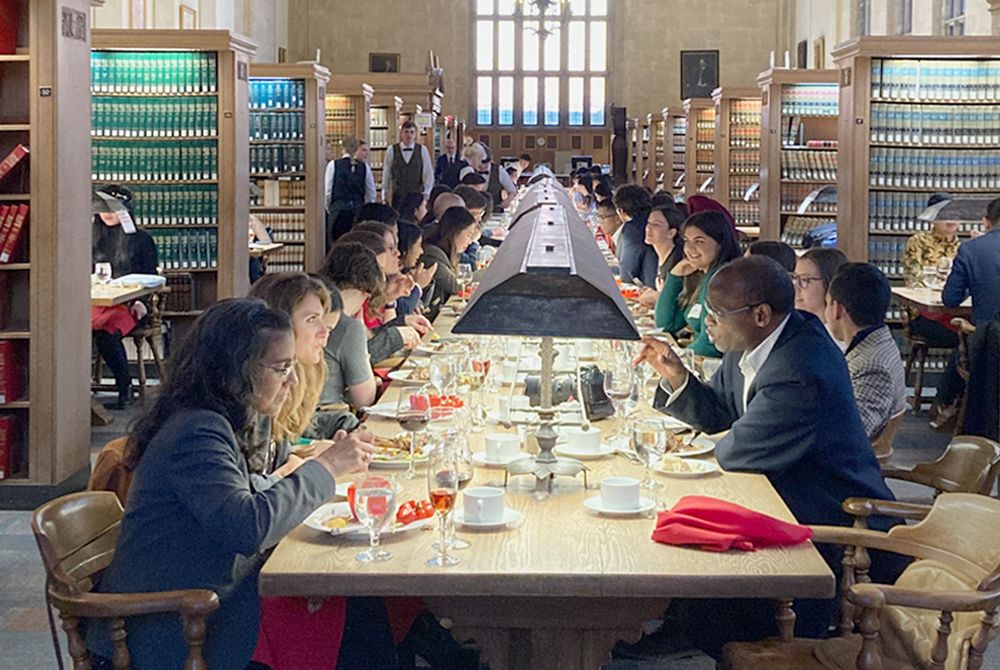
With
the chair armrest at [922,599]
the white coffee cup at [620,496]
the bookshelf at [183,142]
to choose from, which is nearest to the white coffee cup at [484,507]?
the white coffee cup at [620,496]

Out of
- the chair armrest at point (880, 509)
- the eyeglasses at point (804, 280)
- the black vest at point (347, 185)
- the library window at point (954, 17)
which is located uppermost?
the library window at point (954, 17)

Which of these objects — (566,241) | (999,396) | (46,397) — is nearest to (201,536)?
(566,241)

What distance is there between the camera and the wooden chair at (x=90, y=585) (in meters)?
2.37

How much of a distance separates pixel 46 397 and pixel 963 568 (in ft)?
13.2

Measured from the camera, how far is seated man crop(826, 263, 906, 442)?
152 inches

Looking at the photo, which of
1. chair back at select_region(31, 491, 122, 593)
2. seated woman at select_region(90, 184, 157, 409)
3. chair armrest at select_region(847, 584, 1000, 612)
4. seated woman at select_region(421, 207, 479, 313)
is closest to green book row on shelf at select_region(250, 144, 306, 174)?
seated woman at select_region(90, 184, 157, 409)

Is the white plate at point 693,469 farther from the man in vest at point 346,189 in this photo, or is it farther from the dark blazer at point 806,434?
the man in vest at point 346,189

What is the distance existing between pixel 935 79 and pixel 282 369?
291 inches

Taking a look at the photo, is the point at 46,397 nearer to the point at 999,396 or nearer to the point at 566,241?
the point at 566,241

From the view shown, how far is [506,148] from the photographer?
27.4 meters

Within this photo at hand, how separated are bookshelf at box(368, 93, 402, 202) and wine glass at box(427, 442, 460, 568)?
43.3 feet

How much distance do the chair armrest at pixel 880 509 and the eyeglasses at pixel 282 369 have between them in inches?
53.7

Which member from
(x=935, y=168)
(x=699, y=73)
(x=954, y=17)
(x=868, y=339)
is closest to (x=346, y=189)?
(x=935, y=168)

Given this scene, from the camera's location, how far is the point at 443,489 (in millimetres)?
2363
